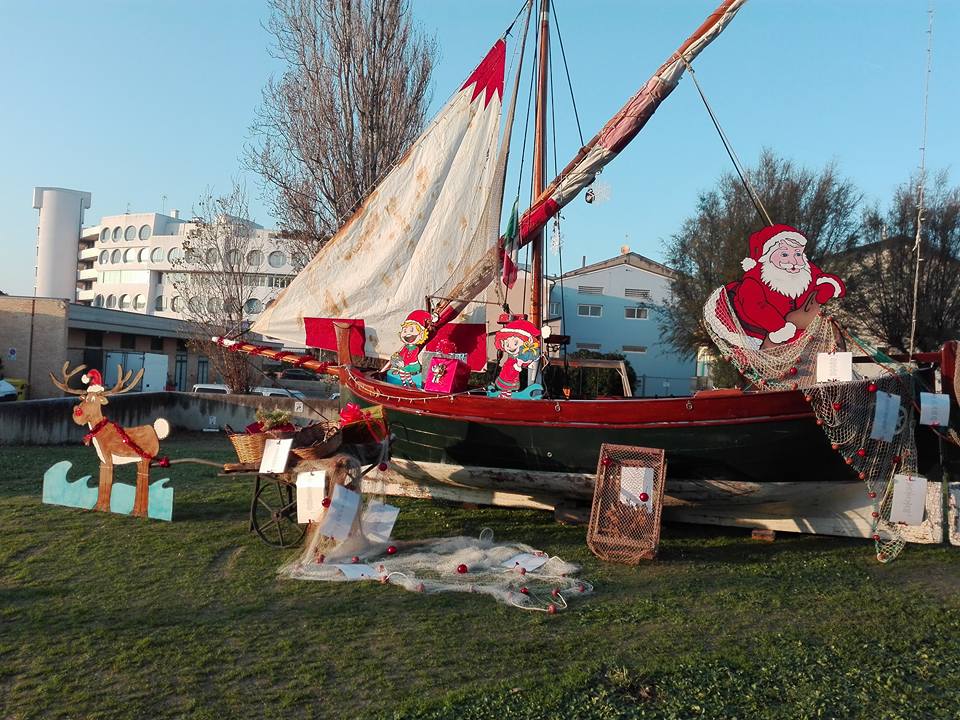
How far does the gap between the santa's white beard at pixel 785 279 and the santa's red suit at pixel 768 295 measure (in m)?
0.01

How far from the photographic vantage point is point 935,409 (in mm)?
7117

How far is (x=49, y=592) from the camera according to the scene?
19.0 ft

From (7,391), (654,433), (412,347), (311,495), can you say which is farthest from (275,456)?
(7,391)

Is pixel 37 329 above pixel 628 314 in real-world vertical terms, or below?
below

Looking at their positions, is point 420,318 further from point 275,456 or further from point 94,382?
point 94,382

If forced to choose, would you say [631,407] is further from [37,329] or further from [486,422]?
[37,329]

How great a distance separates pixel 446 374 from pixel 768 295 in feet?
12.3

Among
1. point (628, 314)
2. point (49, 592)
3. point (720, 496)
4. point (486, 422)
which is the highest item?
point (628, 314)

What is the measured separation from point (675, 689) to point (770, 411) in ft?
12.7

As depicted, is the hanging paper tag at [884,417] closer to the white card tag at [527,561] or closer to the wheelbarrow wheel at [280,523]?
the white card tag at [527,561]

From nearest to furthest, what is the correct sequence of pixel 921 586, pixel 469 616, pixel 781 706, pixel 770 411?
pixel 781 706
pixel 469 616
pixel 921 586
pixel 770 411

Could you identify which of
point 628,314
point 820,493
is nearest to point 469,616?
point 820,493

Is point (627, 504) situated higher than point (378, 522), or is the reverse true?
point (627, 504)

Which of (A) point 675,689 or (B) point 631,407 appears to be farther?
(B) point 631,407
